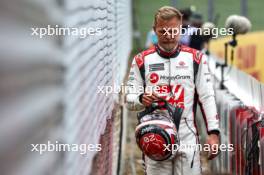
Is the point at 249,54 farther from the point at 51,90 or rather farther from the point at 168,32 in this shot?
the point at 51,90

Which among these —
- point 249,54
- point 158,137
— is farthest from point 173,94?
point 249,54

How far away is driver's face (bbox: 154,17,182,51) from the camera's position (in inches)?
230

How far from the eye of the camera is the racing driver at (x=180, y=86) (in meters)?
5.90

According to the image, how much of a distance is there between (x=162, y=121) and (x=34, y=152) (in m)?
3.45

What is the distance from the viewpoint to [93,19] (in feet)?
14.3

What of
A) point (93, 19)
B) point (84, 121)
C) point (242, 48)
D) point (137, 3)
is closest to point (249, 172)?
point (93, 19)

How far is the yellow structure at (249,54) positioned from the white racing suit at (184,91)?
11352mm

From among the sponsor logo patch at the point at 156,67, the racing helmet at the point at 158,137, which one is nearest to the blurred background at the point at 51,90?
the racing helmet at the point at 158,137

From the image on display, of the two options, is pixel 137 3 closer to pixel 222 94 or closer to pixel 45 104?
pixel 222 94

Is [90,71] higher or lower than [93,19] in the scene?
lower

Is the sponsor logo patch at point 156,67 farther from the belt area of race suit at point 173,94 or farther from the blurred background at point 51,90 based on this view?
the blurred background at point 51,90

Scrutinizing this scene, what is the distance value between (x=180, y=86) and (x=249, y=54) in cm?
1255

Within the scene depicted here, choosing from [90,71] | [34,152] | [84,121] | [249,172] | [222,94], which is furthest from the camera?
[222,94]

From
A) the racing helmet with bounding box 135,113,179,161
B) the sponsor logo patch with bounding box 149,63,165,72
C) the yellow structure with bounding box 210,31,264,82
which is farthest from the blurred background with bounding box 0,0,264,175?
the yellow structure with bounding box 210,31,264,82
